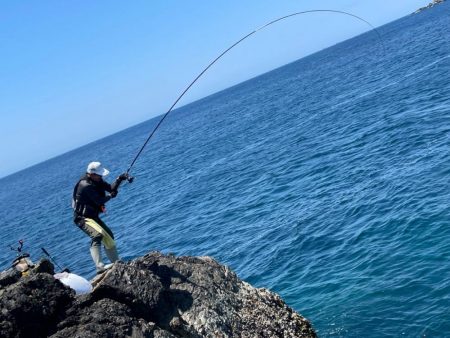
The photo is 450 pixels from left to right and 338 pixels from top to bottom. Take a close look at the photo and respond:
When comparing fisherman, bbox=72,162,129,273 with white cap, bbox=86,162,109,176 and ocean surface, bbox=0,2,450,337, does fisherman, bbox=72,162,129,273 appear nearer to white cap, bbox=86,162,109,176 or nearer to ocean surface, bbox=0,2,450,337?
white cap, bbox=86,162,109,176

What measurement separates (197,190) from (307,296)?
22582mm

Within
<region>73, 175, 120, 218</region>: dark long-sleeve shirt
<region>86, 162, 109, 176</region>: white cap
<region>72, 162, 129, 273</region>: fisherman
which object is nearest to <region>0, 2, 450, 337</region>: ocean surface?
<region>72, 162, 129, 273</region>: fisherman

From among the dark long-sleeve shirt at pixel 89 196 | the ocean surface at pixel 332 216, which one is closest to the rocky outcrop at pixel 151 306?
the dark long-sleeve shirt at pixel 89 196

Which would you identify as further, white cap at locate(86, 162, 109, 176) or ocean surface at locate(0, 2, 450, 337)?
ocean surface at locate(0, 2, 450, 337)

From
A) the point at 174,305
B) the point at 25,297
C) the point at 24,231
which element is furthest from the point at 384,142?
the point at 24,231

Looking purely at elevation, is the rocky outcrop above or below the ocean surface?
above

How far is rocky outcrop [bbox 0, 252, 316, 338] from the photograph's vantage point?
20.7ft

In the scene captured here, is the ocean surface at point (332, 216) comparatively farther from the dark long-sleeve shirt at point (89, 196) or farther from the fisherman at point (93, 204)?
the dark long-sleeve shirt at point (89, 196)

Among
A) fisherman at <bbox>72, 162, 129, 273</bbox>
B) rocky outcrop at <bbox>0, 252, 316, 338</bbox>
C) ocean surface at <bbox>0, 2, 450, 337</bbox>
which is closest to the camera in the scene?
rocky outcrop at <bbox>0, 252, 316, 338</bbox>

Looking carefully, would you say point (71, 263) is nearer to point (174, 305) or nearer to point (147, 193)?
point (147, 193)

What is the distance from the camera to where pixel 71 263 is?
2702 cm

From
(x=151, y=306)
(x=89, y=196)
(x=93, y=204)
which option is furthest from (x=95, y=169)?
(x=151, y=306)

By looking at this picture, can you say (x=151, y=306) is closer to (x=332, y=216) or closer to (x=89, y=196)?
(x=89, y=196)

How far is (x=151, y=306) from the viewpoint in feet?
23.2
